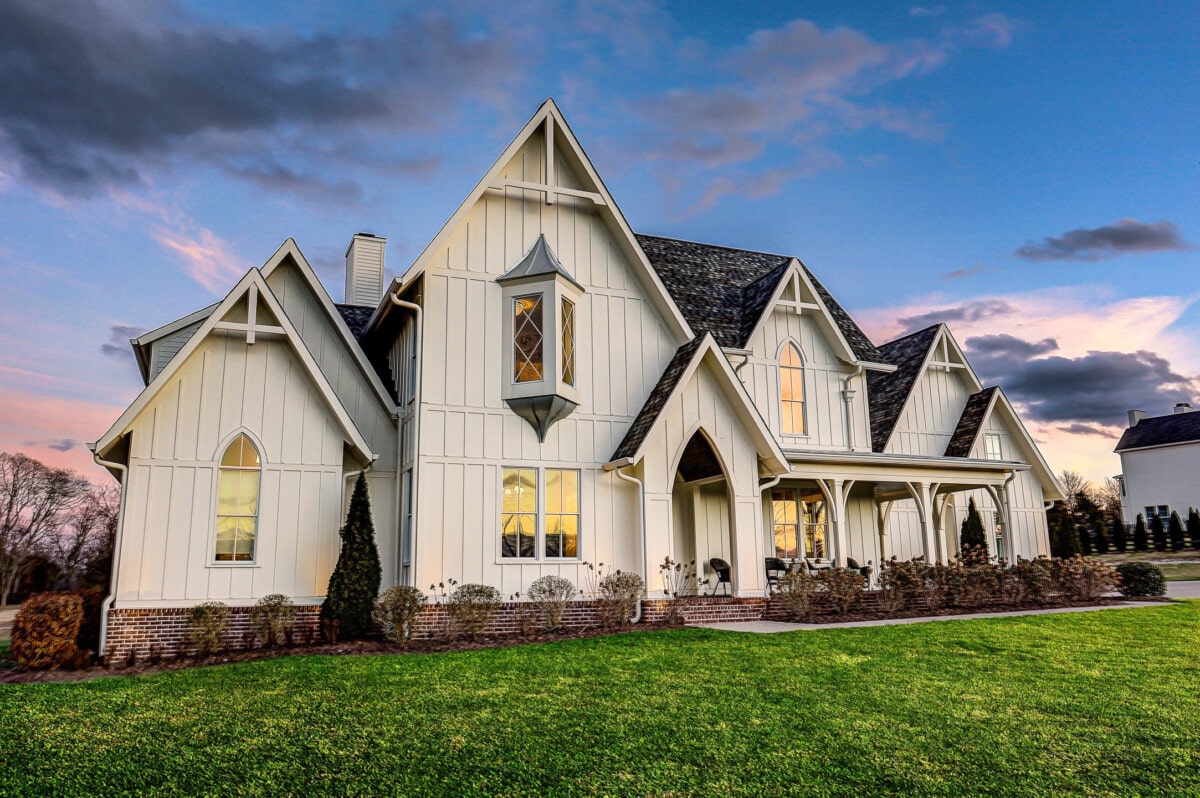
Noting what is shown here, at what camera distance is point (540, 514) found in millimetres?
15789

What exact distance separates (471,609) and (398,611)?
1.23 metres

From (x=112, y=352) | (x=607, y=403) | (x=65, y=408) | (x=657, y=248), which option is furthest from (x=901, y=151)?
(x=65, y=408)

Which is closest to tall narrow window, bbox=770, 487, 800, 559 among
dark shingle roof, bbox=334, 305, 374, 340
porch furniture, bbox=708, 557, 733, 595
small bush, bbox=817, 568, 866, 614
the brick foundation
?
porch furniture, bbox=708, 557, 733, 595

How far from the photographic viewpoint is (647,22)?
16.9 m

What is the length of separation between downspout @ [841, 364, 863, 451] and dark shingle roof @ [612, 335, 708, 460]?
235 inches

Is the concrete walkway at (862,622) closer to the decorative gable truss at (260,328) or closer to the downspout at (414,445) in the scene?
the downspout at (414,445)

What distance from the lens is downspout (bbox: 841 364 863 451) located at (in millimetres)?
21156

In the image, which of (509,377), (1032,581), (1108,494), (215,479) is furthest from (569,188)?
(1108,494)

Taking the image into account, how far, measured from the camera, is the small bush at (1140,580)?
1988cm

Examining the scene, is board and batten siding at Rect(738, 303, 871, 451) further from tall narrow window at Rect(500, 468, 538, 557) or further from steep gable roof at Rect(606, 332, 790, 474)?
tall narrow window at Rect(500, 468, 538, 557)

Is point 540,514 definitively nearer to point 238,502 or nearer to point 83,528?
point 238,502

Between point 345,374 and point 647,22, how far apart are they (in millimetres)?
9692

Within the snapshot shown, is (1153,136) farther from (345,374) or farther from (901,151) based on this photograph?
(345,374)

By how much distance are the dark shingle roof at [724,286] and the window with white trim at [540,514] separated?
5.47m
